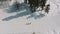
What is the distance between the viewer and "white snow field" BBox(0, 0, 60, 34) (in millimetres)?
5199

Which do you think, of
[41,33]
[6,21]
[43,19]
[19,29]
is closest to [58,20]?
[43,19]

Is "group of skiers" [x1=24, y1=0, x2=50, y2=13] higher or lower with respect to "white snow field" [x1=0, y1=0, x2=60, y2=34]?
higher

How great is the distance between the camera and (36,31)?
516 centimetres

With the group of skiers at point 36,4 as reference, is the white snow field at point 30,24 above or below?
below

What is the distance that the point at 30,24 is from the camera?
5.47 metres

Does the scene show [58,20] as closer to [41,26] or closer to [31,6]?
[41,26]

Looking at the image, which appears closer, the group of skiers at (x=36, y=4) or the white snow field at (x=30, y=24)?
the white snow field at (x=30, y=24)

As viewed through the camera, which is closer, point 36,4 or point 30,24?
point 30,24

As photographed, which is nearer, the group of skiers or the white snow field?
the white snow field

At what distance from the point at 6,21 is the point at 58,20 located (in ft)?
5.54

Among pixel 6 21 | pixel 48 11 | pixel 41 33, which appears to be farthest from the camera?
pixel 48 11

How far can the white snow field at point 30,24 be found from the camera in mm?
5199

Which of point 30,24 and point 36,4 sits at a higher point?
point 36,4

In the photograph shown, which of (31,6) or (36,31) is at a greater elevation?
(31,6)
